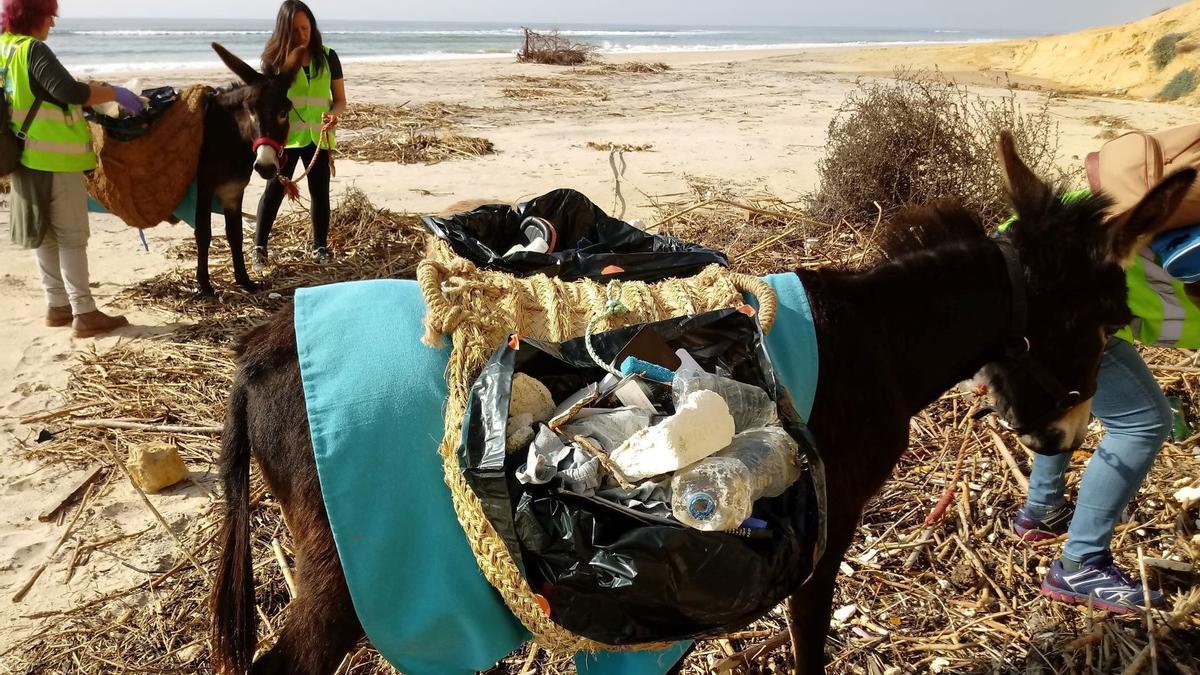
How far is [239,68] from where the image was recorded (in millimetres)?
5691

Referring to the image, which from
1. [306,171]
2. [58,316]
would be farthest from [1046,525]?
[58,316]

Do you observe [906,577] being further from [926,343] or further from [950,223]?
[950,223]

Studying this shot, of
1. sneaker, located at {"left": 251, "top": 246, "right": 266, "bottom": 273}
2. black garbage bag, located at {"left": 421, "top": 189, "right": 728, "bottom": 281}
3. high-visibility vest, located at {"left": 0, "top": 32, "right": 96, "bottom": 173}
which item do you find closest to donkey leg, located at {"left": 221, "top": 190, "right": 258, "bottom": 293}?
sneaker, located at {"left": 251, "top": 246, "right": 266, "bottom": 273}

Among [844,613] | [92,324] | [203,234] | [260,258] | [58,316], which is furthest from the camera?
[260,258]

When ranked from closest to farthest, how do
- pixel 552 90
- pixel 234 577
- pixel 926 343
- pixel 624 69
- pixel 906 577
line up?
pixel 234 577 < pixel 926 343 < pixel 906 577 < pixel 552 90 < pixel 624 69

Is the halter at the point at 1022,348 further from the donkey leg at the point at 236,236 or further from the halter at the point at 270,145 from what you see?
the donkey leg at the point at 236,236

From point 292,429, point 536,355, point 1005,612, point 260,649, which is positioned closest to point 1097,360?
point 1005,612

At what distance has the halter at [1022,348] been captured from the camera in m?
2.21

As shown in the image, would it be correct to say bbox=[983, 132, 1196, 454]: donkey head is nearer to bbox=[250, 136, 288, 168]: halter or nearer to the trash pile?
the trash pile

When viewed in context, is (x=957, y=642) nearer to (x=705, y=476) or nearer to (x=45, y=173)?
(x=705, y=476)

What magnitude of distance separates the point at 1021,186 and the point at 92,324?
5718mm

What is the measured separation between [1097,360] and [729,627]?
1521mm

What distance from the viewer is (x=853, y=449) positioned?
2080 millimetres

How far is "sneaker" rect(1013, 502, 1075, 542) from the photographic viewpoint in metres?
3.22
